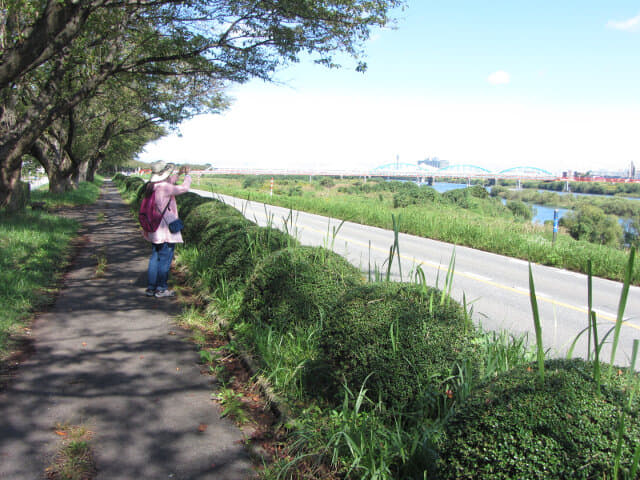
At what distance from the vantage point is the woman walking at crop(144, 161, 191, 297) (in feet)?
21.9

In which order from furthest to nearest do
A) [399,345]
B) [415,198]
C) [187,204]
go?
1. [415,198]
2. [187,204]
3. [399,345]

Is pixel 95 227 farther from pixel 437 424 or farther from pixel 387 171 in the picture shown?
pixel 387 171

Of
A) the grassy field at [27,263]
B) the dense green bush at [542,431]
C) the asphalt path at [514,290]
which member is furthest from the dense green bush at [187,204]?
the dense green bush at [542,431]

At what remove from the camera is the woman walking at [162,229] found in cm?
668

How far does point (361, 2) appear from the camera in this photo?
10.6 m

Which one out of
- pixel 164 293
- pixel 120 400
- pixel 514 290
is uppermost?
pixel 164 293

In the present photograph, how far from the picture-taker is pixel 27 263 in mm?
7883

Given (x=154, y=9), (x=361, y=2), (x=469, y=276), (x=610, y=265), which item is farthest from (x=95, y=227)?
(x=610, y=265)

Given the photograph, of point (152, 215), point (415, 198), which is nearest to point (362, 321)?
point (152, 215)

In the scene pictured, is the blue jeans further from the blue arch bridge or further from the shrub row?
the blue arch bridge

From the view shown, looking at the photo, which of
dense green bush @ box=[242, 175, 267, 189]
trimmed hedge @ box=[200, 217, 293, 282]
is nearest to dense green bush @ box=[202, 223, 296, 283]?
trimmed hedge @ box=[200, 217, 293, 282]

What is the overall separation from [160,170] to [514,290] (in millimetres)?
6345

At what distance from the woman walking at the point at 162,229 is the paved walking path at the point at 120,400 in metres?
0.51

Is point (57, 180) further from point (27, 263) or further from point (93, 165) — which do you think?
point (93, 165)
